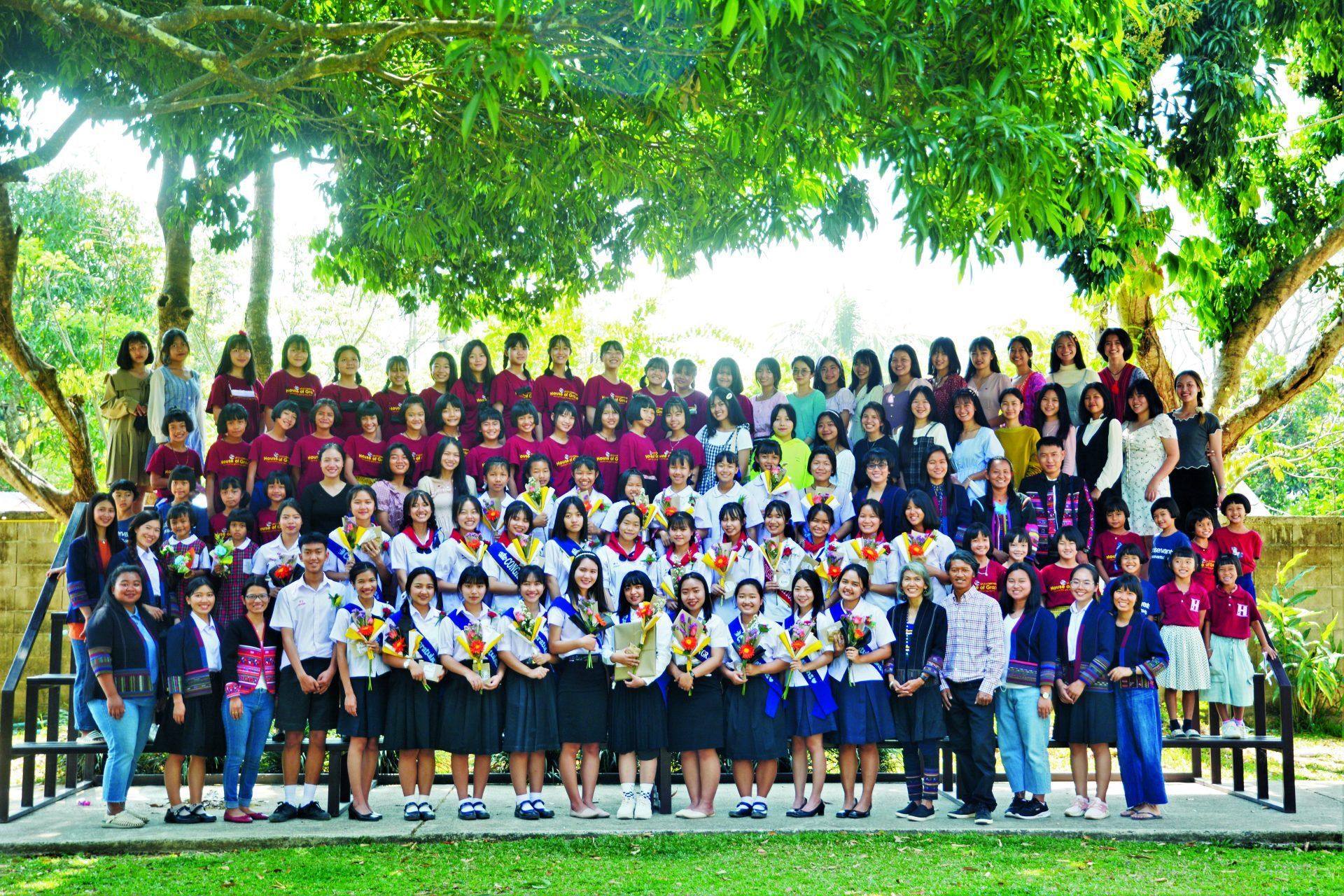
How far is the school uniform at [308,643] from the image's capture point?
7.39m

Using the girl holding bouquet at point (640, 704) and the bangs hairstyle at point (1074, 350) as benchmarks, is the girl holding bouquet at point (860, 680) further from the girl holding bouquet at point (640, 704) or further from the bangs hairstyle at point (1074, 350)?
the bangs hairstyle at point (1074, 350)

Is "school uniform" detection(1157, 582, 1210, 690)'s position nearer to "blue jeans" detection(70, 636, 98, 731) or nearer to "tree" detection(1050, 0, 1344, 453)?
"tree" detection(1050, 0, 1344, 453)

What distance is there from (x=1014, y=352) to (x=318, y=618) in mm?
5302

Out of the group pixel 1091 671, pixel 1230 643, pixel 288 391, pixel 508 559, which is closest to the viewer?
pixel 1091 671

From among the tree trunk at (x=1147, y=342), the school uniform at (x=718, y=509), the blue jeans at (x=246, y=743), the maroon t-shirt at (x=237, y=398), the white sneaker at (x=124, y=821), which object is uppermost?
the tree trunk at (x=1147, y=342)

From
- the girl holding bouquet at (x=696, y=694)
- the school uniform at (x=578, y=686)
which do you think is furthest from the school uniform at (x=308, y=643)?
the girl holding bouquet at (x=696, y=694)

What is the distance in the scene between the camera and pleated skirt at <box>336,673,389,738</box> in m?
7.37

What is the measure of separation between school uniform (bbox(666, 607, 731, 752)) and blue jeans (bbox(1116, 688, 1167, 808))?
2.46 meters

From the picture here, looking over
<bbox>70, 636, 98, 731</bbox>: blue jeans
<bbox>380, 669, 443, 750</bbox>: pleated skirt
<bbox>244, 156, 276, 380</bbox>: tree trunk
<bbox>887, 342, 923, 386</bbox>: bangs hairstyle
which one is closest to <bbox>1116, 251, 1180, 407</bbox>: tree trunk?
<bbox>887, 342, 923, 386</bbox>: bangs hairstyle

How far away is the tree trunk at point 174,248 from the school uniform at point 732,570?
536 cm

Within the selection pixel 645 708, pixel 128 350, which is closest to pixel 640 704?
pixel 645 708

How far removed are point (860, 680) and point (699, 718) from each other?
3.34 feet

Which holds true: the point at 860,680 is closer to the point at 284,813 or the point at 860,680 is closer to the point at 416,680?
the point at 416,680

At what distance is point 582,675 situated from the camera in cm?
755
